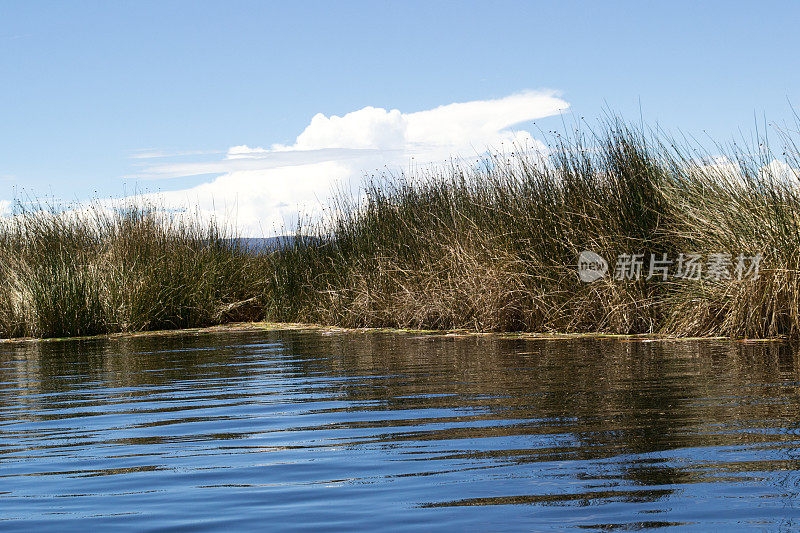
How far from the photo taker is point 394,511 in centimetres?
260

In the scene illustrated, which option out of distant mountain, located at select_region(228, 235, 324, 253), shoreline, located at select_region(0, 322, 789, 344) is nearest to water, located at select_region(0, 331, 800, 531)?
shoreline, located at select_region(0, 322, 789, 344)

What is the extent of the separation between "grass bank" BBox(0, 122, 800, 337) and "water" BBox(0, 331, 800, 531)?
1353mm

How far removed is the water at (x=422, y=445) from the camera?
2.60m

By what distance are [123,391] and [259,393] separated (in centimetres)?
118

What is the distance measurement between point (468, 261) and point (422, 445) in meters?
6.55

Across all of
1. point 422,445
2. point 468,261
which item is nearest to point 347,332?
point 468,261

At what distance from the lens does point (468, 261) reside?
33.1ft

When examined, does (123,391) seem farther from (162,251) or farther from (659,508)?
(162,251)

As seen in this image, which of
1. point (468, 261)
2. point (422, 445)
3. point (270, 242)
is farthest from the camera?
point (270, 242)

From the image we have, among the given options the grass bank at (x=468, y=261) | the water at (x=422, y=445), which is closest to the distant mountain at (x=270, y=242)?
the grass bank at (x=468, y=261)

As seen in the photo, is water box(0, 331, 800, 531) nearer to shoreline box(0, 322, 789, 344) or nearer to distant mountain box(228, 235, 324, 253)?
shoreline box(0, 322, 789, 344)

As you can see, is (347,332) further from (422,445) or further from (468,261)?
(422,445)

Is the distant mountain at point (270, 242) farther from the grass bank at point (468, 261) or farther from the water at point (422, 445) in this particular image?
the water at point (422, 445)

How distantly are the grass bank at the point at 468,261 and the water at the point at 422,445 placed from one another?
1.35 meters
